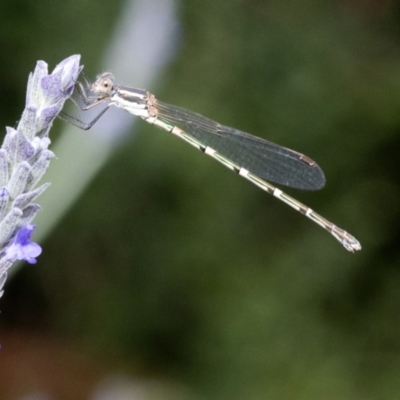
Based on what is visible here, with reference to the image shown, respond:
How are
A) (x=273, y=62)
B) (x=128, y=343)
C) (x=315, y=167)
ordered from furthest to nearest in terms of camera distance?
(x=273, y=62) → (x=128, y=343) → (x=315, y=167)

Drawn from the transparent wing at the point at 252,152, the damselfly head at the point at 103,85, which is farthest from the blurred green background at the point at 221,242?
the damselfly head at the point at 103,85

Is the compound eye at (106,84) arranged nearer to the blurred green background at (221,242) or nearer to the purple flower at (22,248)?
the blurred green background at (221,242)

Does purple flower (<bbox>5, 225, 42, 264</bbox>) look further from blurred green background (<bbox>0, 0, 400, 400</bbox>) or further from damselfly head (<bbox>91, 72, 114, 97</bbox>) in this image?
blurred green background (<bbox>0, 0, 400, 400</bbox>)

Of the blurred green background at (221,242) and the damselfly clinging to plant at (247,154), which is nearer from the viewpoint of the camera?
the damselfly clinging to plant at (247,154)

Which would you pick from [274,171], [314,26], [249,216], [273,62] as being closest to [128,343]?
[249,216]

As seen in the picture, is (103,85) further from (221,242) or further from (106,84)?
(221,242)

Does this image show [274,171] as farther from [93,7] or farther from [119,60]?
[93,7]

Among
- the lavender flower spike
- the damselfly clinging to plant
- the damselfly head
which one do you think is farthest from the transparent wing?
the lavender flower spike
